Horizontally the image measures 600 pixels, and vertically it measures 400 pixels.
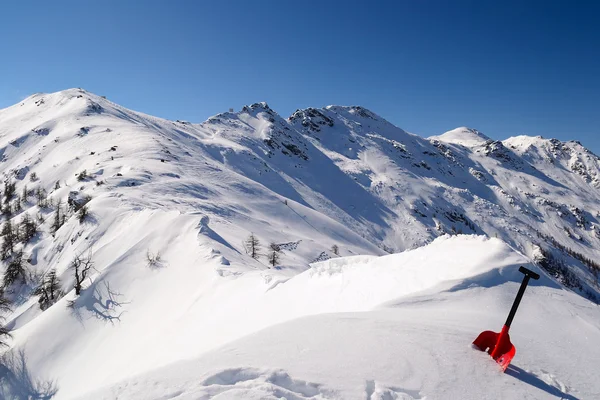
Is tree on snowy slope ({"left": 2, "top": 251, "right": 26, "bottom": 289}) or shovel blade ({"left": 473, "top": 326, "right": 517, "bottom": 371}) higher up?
shovel blade ({"left": 473, "top": 326, "right": 517, "bottom": 371})

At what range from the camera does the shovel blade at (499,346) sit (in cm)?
488

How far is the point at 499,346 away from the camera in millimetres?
5008

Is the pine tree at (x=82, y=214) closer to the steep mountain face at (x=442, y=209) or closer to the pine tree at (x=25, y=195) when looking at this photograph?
the pine tree at (x=25, y=195)

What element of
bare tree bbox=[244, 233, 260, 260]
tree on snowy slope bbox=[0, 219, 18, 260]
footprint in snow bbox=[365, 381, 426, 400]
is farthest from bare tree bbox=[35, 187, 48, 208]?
footprint in snow bbox=[365, 381, 426, 400]

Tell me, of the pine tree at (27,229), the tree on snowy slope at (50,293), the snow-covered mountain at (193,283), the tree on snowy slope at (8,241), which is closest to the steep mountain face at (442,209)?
the snow-covered mountain at (193,283)

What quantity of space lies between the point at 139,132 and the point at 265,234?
51.1m

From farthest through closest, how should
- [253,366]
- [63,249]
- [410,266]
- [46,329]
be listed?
[63,249], [46,329], [410,266], [253,366]

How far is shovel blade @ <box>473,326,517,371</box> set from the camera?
16.0ft

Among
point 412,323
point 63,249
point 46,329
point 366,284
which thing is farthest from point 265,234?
point 412,323

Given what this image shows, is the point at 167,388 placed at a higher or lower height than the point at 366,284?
lower

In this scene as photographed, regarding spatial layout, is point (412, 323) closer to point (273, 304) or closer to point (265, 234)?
point (273, 304)

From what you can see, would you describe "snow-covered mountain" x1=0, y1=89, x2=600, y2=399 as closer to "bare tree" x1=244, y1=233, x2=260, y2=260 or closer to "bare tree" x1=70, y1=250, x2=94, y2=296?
"bare tree" x1=70, y1=250, x2=94, y2=296

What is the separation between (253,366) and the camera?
485 cm

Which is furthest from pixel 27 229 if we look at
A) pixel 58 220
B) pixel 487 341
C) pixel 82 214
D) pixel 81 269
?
pixel 487 341
